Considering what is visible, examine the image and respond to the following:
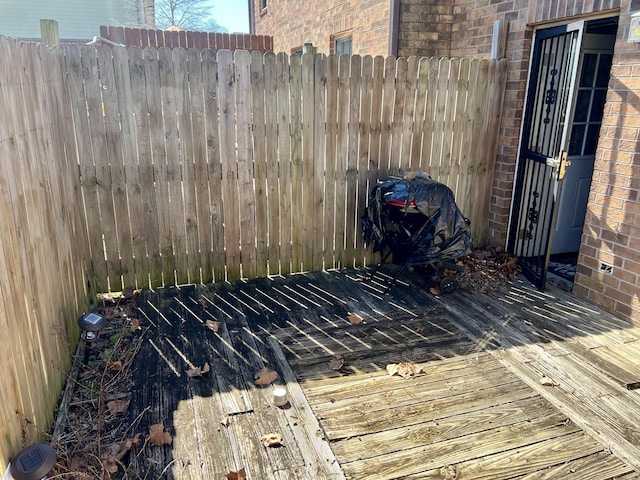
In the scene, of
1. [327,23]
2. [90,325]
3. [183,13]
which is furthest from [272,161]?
[183,13]

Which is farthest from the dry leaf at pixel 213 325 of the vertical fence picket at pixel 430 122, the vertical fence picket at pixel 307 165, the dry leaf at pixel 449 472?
the vertical fence picket at pixel 430 122

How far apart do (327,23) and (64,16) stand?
1612 centimetres

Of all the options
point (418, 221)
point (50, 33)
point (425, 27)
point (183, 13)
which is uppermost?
point (183, 13)

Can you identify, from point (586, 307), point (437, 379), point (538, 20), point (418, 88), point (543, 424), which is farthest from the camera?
point (418, 88)

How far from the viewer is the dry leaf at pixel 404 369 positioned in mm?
3307

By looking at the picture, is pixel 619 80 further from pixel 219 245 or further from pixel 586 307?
pixel 219 245

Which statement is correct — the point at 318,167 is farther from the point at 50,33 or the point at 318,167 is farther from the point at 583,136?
the point at 583,136

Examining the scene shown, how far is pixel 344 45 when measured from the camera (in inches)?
346

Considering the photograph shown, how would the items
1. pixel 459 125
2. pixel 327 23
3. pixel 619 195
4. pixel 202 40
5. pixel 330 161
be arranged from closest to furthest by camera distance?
pixel 619 195
pixel 330 161
pixel 459 125
pixel 327 23
pixel 202 40

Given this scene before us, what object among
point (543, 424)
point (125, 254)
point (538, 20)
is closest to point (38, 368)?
point (125, 254)

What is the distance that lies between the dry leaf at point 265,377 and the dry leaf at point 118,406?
0.80 metres

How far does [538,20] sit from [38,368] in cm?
503

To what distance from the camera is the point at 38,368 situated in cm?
255

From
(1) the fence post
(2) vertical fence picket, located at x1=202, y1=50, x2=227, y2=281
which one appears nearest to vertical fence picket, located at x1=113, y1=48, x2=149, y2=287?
(1) the fence post
